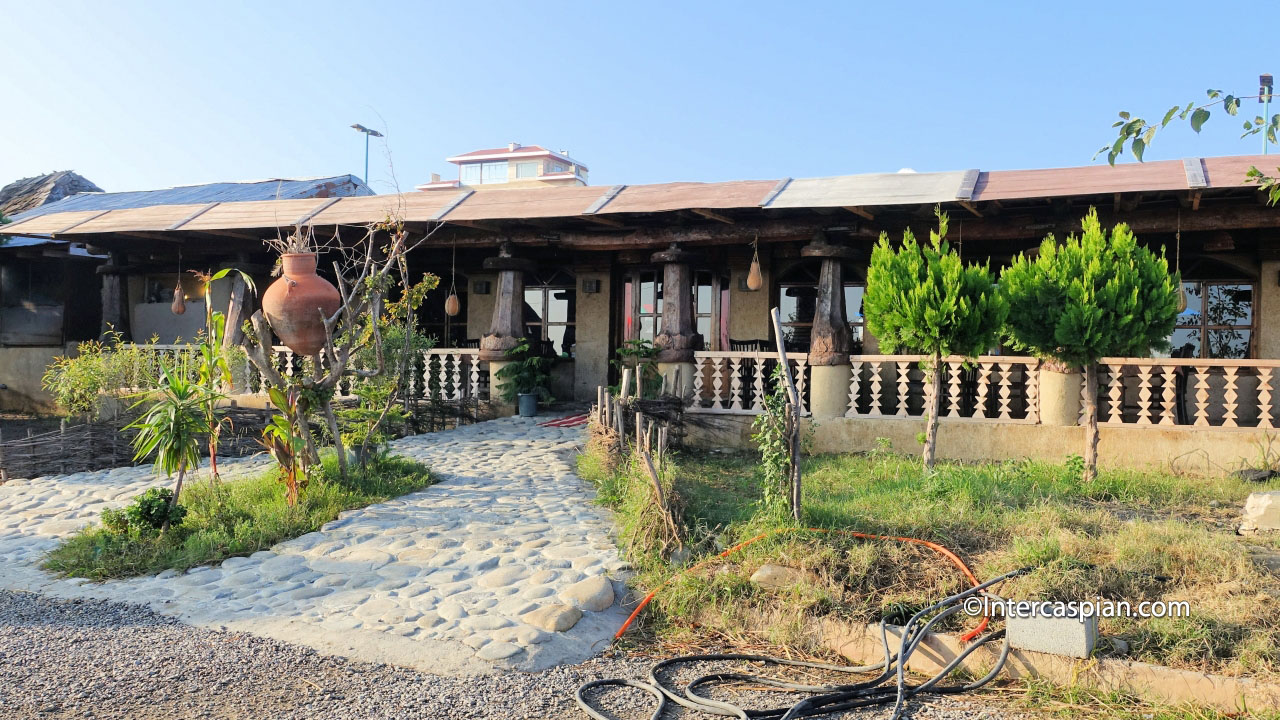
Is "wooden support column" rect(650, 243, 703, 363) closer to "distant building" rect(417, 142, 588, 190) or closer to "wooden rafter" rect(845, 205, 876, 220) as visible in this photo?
"wooden rafter" rect(845, 205, 876, 220)

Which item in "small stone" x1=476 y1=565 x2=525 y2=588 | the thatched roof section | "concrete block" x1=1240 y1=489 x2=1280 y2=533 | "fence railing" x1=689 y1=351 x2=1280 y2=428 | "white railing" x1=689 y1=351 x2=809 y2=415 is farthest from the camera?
the thatched roof section

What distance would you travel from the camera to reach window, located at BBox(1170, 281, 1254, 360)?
11.0 m

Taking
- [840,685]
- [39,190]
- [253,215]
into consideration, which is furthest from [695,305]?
[39,190]

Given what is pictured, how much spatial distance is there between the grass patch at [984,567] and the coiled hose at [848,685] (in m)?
0.19

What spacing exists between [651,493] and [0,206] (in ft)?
68.9

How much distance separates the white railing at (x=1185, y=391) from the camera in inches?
338

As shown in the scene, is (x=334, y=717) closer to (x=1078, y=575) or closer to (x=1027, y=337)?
(x=1078, y=575)

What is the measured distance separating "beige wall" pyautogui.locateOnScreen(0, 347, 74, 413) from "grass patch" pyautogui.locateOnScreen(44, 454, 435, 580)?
900 centimetres

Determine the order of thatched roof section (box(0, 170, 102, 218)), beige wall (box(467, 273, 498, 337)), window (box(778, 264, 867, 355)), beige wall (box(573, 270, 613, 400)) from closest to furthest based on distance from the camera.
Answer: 1. window (box(778, 264, 867, 355))
2. beige wall (box(573, 270, 613, 400))
3. beige wall (box(467, 273, 498, 337))
4. thatched roof section (box(0, 170, 102, 218))

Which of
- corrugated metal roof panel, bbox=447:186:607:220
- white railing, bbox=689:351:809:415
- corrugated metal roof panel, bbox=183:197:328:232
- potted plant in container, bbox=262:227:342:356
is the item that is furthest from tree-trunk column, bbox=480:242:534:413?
potted plant in container, bbox=262:227:342:356

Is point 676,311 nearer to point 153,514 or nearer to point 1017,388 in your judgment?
point 1017,388

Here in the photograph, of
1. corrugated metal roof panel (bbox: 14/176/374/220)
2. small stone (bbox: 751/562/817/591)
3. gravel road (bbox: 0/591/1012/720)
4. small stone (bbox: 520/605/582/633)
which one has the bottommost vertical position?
gravel road (bbox: 0/591/1012/720)

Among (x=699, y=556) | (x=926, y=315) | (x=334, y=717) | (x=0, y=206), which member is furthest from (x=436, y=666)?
(x=0, y=206)

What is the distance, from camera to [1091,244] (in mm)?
7527
